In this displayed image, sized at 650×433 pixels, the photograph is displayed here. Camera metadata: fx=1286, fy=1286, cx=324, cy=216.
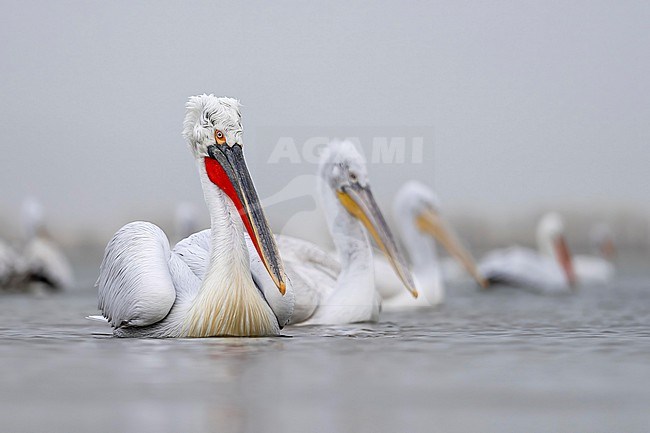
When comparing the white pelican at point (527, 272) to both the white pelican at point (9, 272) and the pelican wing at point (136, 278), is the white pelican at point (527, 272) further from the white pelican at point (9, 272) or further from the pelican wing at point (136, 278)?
the pelican wing at point (136, 278)

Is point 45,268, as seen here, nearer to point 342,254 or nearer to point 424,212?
point 424,212

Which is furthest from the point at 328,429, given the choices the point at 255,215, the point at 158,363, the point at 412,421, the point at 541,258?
the point at 541,258

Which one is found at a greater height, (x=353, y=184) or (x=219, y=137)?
(x=353, y=184)

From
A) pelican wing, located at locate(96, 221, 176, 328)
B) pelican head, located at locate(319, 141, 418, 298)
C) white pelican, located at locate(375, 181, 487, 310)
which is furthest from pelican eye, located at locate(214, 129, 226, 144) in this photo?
white pelican, located at locate(375, 181, 487, 310)

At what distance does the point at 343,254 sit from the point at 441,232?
4150 millimetres

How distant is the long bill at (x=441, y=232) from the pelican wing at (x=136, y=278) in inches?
215

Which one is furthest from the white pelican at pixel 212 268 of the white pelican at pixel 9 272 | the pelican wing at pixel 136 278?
the white pelican at pixel 9 272

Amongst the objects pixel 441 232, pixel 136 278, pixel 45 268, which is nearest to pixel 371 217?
pixel 136 278

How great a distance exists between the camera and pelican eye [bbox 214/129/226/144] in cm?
656

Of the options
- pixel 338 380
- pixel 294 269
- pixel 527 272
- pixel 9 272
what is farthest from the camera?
pixel 527 272

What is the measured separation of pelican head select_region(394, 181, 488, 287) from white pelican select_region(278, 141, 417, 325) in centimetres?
340

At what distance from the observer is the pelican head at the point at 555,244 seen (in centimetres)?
1733

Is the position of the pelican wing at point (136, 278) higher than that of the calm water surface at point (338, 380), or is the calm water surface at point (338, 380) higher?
the pelican wing at point (136, 278)

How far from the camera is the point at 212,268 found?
6422 millimetres
